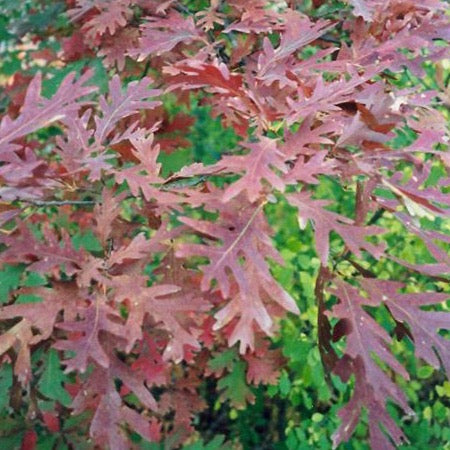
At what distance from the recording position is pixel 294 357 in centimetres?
174

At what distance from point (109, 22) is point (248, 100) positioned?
0.60 metres

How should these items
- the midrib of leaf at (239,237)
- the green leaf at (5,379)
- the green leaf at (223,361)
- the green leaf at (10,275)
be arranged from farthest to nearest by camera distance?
the green leaf at (223,361) < the green leaf at (5,379) < the green leaf at (10,275) < the midrib of leaf at (239,237)

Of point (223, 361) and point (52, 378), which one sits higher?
point (52, 378)

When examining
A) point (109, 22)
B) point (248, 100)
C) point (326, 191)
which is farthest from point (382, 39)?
point (326, 191)

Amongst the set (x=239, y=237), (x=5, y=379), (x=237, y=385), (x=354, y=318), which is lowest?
(x=237, y=385)

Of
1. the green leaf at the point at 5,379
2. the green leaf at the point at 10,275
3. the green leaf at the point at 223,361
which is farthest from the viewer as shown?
the green leaf at the point at 223,361

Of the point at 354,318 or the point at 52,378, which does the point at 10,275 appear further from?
the point at 354,318

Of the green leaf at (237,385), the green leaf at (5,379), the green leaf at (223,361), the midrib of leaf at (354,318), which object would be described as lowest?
the green leaf at (237,385)

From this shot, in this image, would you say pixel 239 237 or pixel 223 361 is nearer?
pixel 239 237

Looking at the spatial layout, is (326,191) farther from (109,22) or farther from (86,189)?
(86,189)

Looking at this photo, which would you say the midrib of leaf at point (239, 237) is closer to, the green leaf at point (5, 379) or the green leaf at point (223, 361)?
the green leaf at point (5, 379)

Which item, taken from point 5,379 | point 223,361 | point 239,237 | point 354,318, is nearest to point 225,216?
point 239,237

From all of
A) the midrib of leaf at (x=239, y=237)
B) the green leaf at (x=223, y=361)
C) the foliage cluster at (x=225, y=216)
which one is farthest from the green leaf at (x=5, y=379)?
the green leaf at (x=223, y=361)

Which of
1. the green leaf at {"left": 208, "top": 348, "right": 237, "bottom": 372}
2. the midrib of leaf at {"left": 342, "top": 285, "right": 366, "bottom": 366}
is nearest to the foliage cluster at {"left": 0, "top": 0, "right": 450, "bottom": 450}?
the midrib of leaf at {"left": 342, "top": 285, "right": 366, "bottom": 366}
